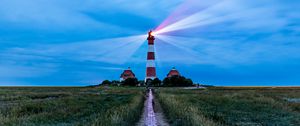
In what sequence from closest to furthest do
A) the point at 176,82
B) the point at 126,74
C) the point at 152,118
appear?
the point at 152,118 → the point at 176,82 → the point at 126,74

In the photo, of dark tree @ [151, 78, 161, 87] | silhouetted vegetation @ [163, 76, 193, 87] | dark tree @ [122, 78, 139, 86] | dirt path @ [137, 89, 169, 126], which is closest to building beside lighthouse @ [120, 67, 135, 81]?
dark tree @ [122, 78, 139, 86]

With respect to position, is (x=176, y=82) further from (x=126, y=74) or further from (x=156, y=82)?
(x=126, y=74)

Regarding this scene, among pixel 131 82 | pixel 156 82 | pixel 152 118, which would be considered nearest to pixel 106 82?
pixel 131 82

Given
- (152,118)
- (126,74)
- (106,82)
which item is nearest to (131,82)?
(126,74)

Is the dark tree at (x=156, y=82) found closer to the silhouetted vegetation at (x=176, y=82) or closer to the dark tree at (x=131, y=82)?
the silhouetted vegetation at (x=176, y=82)

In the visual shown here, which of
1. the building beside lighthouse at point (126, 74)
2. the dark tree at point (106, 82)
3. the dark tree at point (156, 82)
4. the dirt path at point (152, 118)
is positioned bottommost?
the dirt path at point (152, 118)

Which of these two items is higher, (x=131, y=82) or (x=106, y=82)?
(x=106, y=82)

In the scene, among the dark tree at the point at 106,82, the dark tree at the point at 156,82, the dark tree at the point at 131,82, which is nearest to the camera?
the dark tree at the point at 156,82

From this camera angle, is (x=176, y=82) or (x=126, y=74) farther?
(x=126, y=74)

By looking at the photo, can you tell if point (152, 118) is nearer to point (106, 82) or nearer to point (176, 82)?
point (176, 82)

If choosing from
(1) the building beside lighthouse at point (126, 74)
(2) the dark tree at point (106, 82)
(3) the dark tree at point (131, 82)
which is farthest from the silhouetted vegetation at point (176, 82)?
(2) the dark tree at point (106, 82)

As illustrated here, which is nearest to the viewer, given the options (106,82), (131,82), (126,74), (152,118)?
(152,118)

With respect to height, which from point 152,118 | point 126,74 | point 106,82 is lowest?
point 152,118

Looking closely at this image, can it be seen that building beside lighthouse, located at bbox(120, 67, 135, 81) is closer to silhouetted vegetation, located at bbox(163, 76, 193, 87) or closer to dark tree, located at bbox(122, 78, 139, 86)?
dark tree, located at bbox(122, 78, 139, 86)
